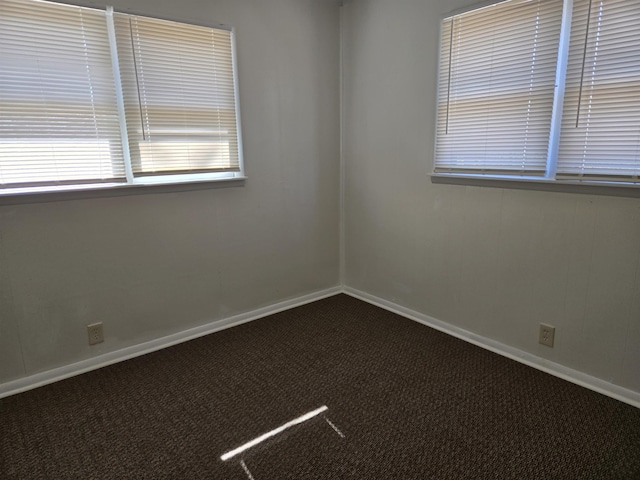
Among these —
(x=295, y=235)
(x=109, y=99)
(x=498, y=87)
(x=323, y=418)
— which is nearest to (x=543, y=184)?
(x=498, y=87)

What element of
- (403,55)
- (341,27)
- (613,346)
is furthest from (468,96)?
(613,346)

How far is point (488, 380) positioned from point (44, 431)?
240 centimetres

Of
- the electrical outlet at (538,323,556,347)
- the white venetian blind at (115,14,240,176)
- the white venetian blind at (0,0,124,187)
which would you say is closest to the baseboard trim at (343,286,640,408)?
the electrical outlet at (538,323,556,347)

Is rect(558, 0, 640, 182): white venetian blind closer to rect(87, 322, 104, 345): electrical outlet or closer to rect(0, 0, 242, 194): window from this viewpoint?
rect(0, 0, 242, 194): window

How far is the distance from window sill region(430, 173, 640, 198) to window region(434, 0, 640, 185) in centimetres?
3

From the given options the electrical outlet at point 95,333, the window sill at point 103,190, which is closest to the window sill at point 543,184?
the window sill at point 103,190

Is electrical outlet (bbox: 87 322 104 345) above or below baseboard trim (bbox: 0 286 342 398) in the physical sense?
above

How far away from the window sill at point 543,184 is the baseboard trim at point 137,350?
1.63 metres

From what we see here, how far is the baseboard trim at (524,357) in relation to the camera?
87.1 inches

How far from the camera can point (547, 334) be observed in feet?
8.09

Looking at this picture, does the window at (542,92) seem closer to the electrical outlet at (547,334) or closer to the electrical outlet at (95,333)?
the electrical outlet at (547,334)

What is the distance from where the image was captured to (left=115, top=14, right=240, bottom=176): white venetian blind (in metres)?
2.50

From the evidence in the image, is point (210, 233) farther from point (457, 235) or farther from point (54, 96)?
point (457, 235)

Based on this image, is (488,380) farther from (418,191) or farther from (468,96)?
(468,96)
